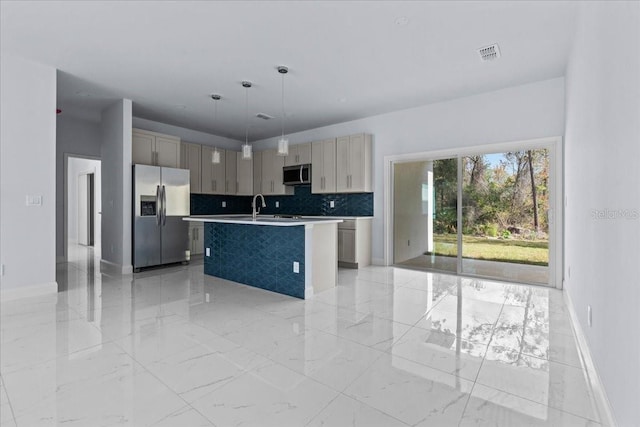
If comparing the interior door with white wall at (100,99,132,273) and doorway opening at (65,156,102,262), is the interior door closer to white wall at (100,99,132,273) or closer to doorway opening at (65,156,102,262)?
doorway opening at (65,156,102,262)

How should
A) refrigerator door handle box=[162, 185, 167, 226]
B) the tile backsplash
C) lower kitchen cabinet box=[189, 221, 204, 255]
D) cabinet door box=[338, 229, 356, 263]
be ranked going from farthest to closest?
1. lower kitchen cabinet box=[189, 221, 204, 255]
2. the tile backsplash
3. cabinet door box=[338, 229, 356, 263]
4. refrigerator door handle box=[162, 185, 167, 226]

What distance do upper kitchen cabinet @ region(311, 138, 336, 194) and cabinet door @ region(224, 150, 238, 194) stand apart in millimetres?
2130

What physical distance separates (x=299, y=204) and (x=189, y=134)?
2841mm

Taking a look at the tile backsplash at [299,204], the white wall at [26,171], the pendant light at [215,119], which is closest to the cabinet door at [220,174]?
Answer: the tile backsplash at [299,204]

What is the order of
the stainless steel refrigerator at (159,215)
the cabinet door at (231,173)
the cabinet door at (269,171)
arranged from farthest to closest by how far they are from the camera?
1. the cabinet door at (231,173)
2. the cabinet door at (269,171)
3. the stainless steel refrigerator at (159,215)

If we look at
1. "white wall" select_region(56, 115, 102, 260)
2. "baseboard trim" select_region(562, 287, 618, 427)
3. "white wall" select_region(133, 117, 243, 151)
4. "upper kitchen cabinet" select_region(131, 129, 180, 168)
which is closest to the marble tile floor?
"baseboard trim" select_region(562, 287, 618, 427)

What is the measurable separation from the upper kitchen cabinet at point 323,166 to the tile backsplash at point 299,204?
0.31 metres

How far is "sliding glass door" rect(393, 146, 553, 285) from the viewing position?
4.69 meters

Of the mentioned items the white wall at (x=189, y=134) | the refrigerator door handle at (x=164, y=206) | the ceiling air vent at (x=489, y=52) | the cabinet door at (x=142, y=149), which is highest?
the ceiling air vent at (x=489, y=52)

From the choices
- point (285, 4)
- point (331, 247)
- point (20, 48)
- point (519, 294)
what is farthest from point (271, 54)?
point (519, 294)

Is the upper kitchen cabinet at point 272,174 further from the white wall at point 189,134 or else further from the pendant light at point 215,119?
the pendant light at point 215,119

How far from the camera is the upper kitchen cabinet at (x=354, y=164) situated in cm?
575

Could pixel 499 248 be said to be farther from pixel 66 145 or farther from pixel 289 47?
pixel 66 145

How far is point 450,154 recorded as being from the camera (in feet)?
16.5
